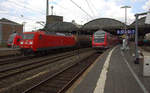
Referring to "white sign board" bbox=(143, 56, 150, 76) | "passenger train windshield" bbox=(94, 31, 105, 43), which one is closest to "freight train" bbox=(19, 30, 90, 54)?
"passenger train windshield" bbox=(94, 31, 105, 43)

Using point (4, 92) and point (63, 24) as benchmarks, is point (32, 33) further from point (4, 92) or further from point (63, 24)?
point (63, 24)

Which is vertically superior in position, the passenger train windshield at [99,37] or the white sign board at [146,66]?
the passenger train windshield at [99,37]

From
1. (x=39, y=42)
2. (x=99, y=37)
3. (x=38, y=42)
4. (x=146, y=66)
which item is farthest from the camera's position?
(x=99, y=37)

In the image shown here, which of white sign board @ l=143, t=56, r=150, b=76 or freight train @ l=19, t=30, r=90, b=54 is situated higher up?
freight train @ l=19, t=30, r=90, b=54

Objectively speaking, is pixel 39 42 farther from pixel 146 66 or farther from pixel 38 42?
pixel 146 66

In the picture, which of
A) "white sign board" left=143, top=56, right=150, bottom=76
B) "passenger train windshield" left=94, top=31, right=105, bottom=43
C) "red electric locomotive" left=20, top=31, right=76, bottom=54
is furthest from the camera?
"passenger train windshield" left=94, top=31, right=105, bottom=43

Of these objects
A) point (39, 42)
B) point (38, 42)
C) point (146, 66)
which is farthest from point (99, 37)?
point (146, 66)

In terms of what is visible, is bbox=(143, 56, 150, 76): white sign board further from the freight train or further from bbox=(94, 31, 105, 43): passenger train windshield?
bbox=(94, 31, 105, 43): passenger train windshield

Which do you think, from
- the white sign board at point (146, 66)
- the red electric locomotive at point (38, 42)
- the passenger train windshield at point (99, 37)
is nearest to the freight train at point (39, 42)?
the red electric locomotive at point (38, 42)

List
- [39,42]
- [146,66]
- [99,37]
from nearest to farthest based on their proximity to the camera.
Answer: [146,66]
[39,42]
[99,37]

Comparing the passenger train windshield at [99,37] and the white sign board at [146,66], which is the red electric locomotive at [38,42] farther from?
the white sign board at [146,66]

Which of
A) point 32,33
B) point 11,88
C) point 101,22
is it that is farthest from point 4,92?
point 101,22

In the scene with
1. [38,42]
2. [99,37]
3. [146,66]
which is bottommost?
[146,66]

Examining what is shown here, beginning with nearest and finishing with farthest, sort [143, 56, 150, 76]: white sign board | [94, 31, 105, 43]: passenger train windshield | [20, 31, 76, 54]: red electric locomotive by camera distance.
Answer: [143, 56, 150, 76]: white sign board < [20, 31, 76, 54]: red electric locomotive < [94, 31, 105, 43]: passenger train windshield
